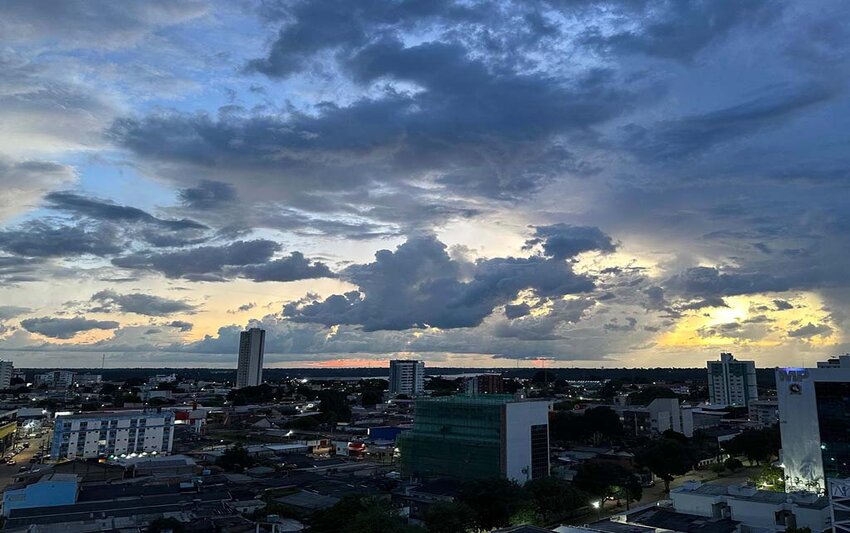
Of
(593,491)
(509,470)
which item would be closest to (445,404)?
(509,470)

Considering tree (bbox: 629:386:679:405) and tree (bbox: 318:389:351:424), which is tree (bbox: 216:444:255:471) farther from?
tree (bbox: 629:386:679:405)

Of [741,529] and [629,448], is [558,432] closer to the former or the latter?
[629,448]

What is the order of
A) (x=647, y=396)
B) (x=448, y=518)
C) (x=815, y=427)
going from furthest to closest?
(x=647, y=396), (x=815, y=427), (x=448, y=518)

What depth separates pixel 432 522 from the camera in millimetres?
45594

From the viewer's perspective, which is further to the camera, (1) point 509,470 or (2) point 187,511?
(1) point 509,470

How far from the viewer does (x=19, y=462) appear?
93750 millimetres

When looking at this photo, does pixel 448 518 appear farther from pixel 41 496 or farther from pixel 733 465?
pixel 733 465

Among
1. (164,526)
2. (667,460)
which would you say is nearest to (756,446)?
(667,460)

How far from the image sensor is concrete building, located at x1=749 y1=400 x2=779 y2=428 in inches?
5089

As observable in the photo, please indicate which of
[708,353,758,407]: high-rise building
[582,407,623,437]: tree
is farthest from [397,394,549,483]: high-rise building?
[708,353,758,407]: high-rise building

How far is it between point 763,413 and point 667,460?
78.1 meters

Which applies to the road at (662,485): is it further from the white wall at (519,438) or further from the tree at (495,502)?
the white wall at (519,438)

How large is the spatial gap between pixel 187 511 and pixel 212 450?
173 feet

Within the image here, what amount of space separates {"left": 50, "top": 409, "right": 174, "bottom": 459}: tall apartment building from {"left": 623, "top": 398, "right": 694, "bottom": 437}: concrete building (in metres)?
90.8
